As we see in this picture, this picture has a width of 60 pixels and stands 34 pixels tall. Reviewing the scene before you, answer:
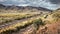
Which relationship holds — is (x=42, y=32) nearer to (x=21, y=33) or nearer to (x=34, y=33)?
(x=34, y=33)

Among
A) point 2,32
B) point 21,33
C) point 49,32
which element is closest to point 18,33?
point 21,33

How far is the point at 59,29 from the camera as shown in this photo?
30391 mm

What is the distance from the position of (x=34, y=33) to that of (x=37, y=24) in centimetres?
654

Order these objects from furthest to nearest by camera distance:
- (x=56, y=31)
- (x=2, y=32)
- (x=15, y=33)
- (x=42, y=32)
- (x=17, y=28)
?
(x=17, y=28)
(x=15, y=33)
(x=2, y=32)
(x=42, y=32)
(x=56, y=31)

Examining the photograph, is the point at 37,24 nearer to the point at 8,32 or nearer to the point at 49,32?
the point at 8,32

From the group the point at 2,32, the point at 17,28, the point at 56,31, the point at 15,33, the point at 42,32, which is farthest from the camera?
the point at 17,28

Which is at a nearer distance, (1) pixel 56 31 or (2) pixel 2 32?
Result: (1) pixel 56 31

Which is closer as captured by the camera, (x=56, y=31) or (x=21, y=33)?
(x=56, y=31)

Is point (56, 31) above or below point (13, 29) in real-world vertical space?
above

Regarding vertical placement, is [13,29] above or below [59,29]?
below

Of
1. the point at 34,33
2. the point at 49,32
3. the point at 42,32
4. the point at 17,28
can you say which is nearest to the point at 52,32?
the point at 49,32

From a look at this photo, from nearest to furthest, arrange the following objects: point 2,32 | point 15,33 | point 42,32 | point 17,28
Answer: point 42,32, point 2,32, point 15,33, point 17,28

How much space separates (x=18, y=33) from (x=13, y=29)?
192 cm

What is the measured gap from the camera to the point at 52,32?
3016cm
